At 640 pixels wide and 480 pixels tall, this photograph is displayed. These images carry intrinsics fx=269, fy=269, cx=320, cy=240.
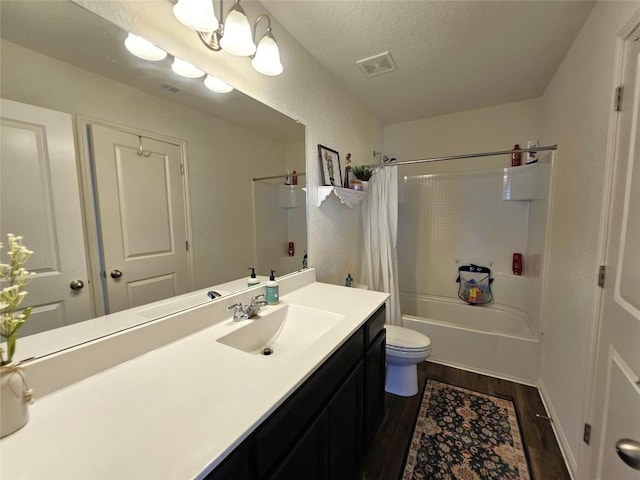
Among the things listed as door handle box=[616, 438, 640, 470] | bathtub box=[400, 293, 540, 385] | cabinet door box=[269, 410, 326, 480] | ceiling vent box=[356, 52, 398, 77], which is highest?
ceiling vent box=[356, 52, 398, 77]

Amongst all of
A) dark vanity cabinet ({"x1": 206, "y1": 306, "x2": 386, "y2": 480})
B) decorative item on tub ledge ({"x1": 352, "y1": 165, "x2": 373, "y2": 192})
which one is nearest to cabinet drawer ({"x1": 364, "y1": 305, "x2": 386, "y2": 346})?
dark vanity cabinet ({"x1": 206, "y1": 306, "x2": 386, "y2": 480})

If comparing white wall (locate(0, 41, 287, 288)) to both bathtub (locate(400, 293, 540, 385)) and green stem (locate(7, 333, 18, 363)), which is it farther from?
bathtub (locate(400, 293, 540, 385))

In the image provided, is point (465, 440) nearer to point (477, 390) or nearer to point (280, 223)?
point (477, 390)

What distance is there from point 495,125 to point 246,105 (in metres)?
2.57

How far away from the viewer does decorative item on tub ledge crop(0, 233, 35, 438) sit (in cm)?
56

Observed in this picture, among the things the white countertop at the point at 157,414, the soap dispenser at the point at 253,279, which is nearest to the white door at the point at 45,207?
the white countertop at the point at 157,414

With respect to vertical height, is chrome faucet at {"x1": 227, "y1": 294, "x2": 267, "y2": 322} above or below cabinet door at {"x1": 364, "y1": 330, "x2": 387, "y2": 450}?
above

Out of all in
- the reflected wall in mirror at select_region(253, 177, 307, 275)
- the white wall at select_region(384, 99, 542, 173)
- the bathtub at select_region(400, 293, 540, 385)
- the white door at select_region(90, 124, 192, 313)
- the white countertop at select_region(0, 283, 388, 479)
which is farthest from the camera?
the white wall at select_region(384, 99, 542, 173)

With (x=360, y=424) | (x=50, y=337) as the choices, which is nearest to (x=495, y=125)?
(x=360, y=424)

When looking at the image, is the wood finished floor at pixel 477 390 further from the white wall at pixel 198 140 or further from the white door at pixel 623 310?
the white wall at pixel 198 140

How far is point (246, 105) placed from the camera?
1.37 metres

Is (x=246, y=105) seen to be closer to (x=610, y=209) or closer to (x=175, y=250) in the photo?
(x=175, y=250)

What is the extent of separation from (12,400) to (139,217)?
575 millimetres

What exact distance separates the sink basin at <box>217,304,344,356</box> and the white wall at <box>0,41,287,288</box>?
28cm
